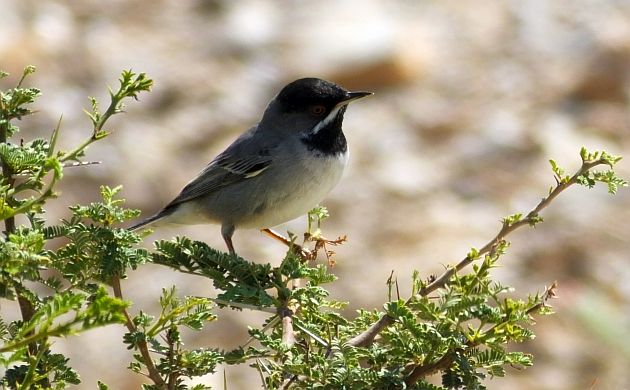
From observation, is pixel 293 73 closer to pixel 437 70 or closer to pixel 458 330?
pixel 437 70

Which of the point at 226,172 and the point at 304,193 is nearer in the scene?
the point at 304,193

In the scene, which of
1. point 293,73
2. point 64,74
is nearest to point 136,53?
point 64,74

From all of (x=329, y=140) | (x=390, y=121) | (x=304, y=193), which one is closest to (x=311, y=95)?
(x=329, y=140)

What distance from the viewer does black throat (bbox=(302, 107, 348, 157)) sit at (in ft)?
14.8

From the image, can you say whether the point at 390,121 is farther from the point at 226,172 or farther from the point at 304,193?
the point at 304,193

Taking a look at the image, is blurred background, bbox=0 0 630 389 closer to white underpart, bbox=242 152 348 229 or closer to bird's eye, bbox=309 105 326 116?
white underpart, bbox=242 152 348 229

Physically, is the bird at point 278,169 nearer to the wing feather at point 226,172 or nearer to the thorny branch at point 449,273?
the wing feather at point 226,172

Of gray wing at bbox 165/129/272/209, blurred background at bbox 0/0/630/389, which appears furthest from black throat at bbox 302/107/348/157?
blurred background at bbox 0/0/630/389

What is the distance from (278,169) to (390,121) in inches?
123

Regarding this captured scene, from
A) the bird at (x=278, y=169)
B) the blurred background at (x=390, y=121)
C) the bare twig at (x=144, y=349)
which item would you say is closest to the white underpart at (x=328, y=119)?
the bird at (x=278, y=169)

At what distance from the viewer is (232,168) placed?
4.66m

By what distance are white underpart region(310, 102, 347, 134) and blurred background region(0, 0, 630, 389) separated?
6.57ft

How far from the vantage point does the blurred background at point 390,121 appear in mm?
6449

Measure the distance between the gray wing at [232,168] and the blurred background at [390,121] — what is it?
5.23 feet
